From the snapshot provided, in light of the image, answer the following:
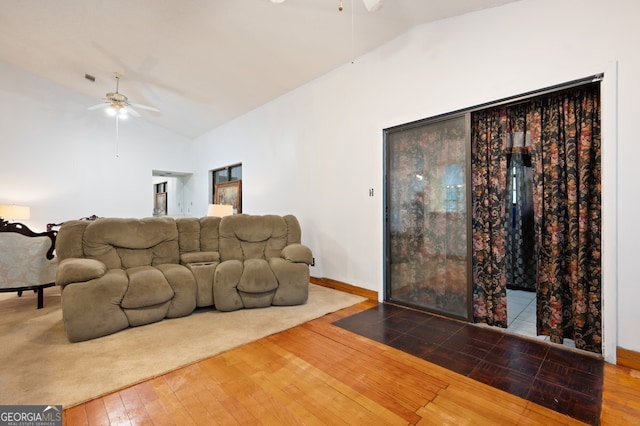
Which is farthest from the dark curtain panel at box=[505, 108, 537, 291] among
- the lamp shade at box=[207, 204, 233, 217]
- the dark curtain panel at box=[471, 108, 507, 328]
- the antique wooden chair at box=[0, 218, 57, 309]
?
the antique wooden chair at box=[0, 218, 57, 309]

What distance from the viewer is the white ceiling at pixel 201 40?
2.88 metres

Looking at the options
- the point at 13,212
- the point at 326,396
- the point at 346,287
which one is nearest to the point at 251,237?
the point at 346,287

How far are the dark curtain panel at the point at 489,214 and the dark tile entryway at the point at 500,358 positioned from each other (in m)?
0.24

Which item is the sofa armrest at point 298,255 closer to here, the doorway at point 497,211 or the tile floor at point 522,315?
the doorway at point 497,211

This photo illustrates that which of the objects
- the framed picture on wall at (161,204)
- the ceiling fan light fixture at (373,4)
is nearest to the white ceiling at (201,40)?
the ceiling fan light fixture at (373,4)

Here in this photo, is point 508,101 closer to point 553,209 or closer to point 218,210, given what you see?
point 553,209

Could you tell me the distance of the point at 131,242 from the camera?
9.86ft

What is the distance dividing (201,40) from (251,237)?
8.53 ft

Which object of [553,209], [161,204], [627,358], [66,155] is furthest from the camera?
[161,204]

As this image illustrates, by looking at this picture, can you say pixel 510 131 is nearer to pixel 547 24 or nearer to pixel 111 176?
pixel 547 24

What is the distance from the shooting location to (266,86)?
4.63 meters

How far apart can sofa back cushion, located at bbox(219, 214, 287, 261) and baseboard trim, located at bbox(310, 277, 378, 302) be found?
3.05 feet

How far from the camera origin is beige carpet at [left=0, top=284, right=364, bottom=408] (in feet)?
5.70

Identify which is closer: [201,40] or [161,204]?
[201,40]
